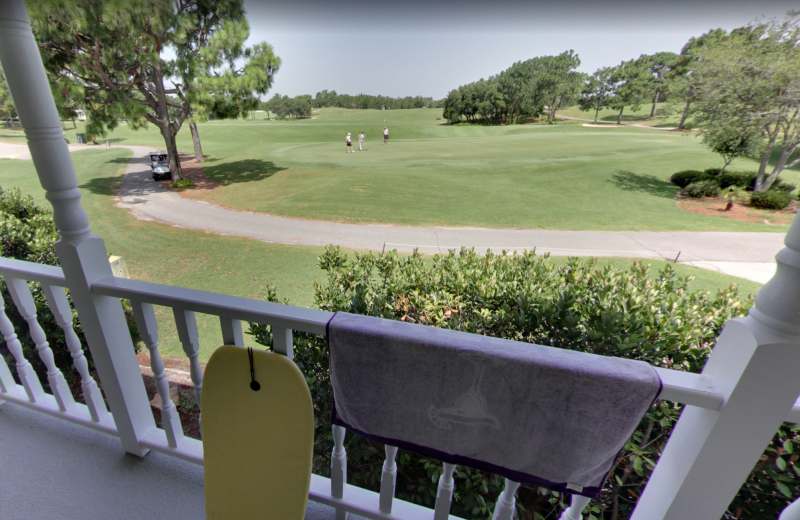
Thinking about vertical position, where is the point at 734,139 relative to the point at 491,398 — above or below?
above

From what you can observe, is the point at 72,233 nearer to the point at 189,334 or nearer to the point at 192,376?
the point at 189,334

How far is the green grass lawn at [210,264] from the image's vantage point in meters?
5.72

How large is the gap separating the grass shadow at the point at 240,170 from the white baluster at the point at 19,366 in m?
14.2

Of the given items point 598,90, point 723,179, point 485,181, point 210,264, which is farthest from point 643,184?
point 598,90

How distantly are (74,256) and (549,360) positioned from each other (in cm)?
171

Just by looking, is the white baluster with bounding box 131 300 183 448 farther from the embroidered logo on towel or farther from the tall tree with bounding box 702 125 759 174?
the tall tree with bounding box 702 125 759 174

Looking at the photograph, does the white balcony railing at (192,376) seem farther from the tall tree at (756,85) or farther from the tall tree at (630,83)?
the tall tree at (630,83)

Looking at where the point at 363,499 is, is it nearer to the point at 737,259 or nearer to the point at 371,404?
the point at 371,404

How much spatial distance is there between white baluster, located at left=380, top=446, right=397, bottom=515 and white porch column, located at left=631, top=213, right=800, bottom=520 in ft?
2.66

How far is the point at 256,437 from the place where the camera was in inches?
46.9

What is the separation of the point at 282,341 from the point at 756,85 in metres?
16.2

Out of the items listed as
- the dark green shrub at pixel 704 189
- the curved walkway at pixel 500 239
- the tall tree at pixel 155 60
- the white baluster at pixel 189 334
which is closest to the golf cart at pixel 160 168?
the tall tree at pixel 155 60

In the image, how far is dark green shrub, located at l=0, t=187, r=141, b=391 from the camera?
2.64 metres

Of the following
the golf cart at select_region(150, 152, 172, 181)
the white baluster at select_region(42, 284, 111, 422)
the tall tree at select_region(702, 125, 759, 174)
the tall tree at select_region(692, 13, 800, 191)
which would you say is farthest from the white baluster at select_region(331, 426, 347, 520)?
the golf cart at select_region(150, 152, 172, 181)
